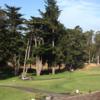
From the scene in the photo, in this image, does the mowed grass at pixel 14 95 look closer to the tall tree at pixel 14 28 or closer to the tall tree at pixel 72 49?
the tall tree at pixel 14 28

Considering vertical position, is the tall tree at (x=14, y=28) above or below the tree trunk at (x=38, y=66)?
above

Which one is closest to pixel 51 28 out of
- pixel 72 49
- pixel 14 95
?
pixel 72 49

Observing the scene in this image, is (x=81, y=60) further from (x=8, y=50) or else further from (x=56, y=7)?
(x=8, y=50)

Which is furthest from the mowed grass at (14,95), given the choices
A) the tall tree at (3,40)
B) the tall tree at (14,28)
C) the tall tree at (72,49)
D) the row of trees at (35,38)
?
the tall tree at (72,49)

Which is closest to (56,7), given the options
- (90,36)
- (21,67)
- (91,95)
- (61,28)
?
(61,28)

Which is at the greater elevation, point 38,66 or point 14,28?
point 14,28

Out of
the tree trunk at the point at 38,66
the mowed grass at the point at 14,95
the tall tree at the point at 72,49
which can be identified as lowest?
the mowed grass at the point at 14,95

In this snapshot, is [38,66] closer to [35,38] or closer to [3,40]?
[35,38]

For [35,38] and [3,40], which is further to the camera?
[35,38]

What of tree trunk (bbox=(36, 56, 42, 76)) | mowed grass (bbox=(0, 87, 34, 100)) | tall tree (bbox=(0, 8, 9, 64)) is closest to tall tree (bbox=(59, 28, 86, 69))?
tree trunk (bbox=(36, 56, 42, 76))

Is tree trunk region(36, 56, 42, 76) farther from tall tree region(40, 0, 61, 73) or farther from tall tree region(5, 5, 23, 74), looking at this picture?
tall tree region(5, 5, 23, 74)

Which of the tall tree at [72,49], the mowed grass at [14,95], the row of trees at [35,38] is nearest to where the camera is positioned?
the mowed grass at [14,95]

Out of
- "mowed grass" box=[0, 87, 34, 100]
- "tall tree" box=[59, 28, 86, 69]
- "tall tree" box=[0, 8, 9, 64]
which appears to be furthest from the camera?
"tall tree" box=[59, 28, 86, 69]

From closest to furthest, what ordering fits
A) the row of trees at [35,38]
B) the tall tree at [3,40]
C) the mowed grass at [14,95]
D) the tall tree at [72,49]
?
the mowed grass at [14,95] < the tall tree at [3,40] < the row of trees at [35,38] < the tall tree at [72,49]
